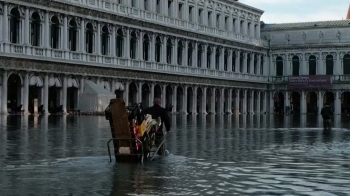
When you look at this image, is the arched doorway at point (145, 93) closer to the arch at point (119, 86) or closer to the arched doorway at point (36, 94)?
the arch at point (119, 86)

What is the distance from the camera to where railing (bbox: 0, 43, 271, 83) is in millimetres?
48312

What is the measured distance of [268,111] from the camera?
8975 centimetres

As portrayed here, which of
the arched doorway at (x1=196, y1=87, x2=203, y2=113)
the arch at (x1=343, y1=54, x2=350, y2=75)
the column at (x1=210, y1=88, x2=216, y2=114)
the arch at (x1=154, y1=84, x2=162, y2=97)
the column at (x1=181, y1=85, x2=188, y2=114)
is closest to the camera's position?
the arch at (x1=154, y1=84, x2=162, y2=97)

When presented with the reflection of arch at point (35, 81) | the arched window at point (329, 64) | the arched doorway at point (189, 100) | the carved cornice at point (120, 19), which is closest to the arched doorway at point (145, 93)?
the carved cornice at point (120, 19)

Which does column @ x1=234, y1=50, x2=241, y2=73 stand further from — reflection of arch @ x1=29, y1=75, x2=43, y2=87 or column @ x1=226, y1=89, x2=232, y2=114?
reflection of arch @ x1=29, y1=75, x2=43, y2=87

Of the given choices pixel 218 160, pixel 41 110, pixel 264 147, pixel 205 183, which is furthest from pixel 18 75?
pixel 205 183

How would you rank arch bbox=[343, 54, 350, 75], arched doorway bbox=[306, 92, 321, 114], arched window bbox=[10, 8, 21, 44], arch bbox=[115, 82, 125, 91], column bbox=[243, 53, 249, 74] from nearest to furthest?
arched window bbox=[10, 8, 21, 44] < arch bbox=[115, 82, 125, 91] < column bbox=[243, 53, 249, 74] < arch bbox=[343, 54, 350, 75] < arched doorway bbox=[306, 92, 321, 114]

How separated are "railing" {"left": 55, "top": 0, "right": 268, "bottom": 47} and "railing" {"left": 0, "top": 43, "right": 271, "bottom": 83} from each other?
384 centimetres

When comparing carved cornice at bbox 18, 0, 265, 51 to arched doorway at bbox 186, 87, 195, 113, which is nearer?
carved cornice at bbox 18, 0, 265, 51

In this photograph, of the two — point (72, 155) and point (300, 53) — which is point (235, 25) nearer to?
point (300, 53)

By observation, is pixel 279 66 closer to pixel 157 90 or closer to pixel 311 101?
pixel 311 101

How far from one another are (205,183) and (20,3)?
40002mm

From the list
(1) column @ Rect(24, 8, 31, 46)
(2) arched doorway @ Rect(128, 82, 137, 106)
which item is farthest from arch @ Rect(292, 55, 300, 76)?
(1) column @ Rect(24, 8, 31, 46)

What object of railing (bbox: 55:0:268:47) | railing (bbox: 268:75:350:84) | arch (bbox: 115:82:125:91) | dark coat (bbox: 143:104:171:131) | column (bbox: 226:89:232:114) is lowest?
dark coat (bbox: 143:104:171:131)
